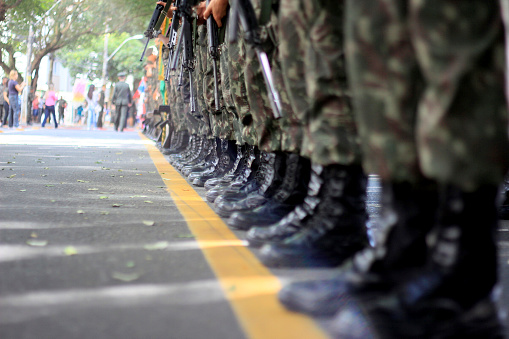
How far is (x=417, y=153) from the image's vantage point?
1641 mm

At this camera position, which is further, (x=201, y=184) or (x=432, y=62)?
Answer: (x=201, y=184)

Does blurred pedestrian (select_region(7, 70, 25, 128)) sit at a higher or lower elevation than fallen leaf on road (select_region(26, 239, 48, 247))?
lower

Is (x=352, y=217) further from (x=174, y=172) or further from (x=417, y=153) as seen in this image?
(x=174, y=172)

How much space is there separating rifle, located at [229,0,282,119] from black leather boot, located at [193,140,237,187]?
255 centimetres

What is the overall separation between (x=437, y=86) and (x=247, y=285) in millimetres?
1048

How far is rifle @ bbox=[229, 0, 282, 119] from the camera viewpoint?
304cm

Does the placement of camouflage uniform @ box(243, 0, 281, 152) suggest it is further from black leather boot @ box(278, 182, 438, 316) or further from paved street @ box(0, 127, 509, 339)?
black leather boot @ box(278, 182, 438, 316)

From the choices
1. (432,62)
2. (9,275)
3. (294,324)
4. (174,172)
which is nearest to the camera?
(432,62)

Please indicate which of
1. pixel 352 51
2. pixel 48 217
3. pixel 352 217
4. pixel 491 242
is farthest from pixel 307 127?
pixel 48 217

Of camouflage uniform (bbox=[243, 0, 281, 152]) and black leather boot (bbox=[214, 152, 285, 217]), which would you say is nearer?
camouflage uniform (bbox=[243, 0, 281, 152])

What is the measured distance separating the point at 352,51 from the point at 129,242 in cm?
159

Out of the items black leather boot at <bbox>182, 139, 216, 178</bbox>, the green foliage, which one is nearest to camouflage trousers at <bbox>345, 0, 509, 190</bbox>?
black leather boot at <bbox>182, 139, 216, 178</bbox>

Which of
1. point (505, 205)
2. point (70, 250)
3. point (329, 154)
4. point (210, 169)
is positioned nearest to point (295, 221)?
point (329, 154)

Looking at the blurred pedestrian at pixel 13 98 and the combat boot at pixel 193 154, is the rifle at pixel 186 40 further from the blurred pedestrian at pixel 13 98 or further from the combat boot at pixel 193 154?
the blurred pedestrian at pixel 13 98
